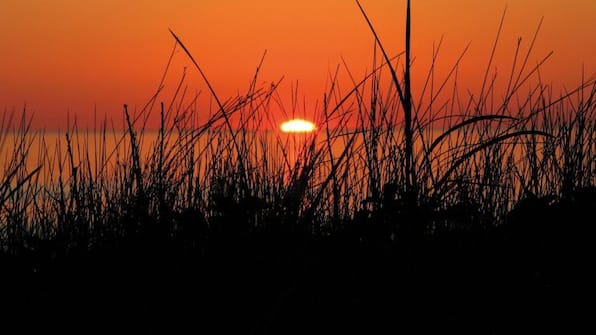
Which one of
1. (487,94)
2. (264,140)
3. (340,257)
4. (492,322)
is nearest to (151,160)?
(264,140)

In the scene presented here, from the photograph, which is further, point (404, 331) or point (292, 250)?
point (292, 250)

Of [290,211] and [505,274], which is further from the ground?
[290,211]

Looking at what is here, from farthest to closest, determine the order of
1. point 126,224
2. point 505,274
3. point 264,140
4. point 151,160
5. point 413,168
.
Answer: point 264,140
point 151,160
point 126,224
point 413,168
point 505,274

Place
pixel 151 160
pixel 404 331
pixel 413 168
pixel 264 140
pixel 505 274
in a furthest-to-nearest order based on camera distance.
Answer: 1. pixel 264 140
2. pixel 151 160
3. pixel 413 168
4. pixel 505 274
5. pixel 404 331

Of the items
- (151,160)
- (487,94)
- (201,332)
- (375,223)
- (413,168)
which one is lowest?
(201,332)

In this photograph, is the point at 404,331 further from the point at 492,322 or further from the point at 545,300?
the point at 545,300

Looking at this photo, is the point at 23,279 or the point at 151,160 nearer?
the point at 23,279

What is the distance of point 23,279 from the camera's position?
1.57 m

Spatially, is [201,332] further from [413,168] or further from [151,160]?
[151,160]

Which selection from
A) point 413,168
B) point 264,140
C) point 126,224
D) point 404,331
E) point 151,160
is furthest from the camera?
point 264,140

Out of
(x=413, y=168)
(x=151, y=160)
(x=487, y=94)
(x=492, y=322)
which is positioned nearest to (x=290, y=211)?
(x=413, y=168)

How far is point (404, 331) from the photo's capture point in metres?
1.34

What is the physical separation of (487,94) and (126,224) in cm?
127

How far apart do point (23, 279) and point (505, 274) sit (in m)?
1.05
